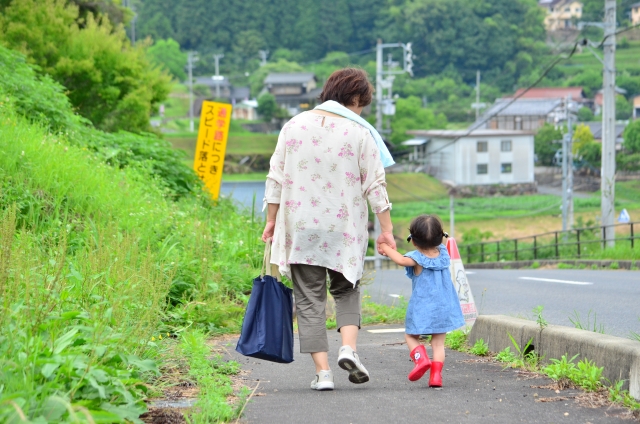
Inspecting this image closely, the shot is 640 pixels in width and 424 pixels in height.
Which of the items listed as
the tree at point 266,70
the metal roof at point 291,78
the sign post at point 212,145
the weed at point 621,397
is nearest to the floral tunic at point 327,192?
the weed at point 621,397

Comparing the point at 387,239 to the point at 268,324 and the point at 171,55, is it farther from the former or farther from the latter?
the point at 171,55

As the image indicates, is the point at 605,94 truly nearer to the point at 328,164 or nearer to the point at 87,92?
the point at 87,92

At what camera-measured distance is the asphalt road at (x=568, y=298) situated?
6809 mm

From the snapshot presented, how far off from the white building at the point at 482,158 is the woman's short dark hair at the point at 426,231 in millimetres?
51331

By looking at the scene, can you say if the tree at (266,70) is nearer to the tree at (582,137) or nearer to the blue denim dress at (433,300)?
the tree at (582,137)

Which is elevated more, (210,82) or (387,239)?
(210,82)

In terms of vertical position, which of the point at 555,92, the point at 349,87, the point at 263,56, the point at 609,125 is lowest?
the point at 349,87

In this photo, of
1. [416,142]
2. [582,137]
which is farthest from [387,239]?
[416,142]

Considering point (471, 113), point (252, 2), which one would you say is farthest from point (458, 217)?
point (252, 2)

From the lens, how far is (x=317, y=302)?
424cm

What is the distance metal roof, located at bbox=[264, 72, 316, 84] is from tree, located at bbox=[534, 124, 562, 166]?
29.8 meters

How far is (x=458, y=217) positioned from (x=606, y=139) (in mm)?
29693

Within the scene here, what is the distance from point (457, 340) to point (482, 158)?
52620 mm

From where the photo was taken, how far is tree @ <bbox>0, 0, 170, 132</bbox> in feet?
46.3
